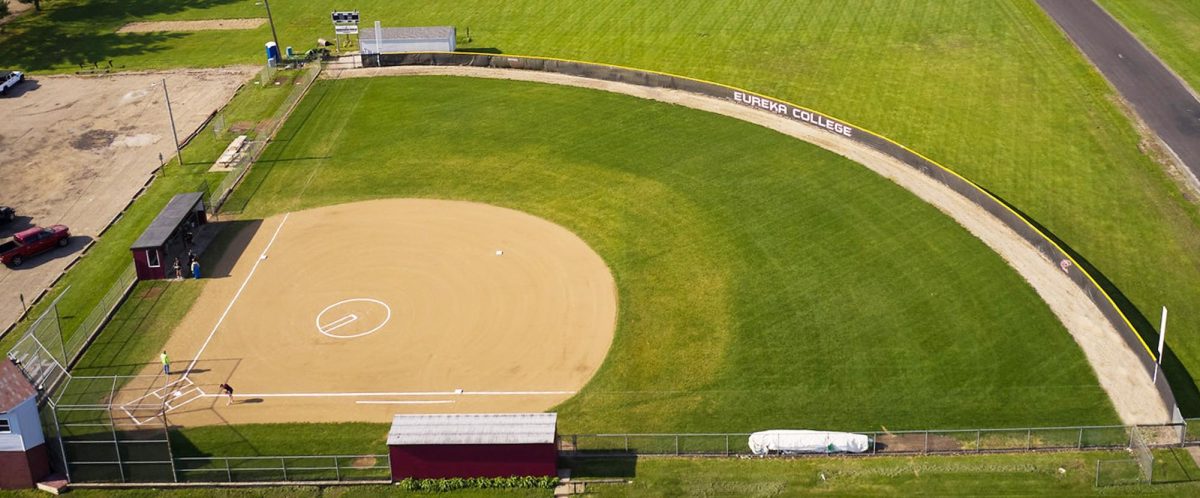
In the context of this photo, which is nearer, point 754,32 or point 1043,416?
point 1043,416

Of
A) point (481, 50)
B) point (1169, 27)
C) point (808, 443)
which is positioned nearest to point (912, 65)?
point (1169, 27)

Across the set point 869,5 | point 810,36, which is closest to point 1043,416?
point 810,36

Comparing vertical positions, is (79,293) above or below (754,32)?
below

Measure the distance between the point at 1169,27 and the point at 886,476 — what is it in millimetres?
86354

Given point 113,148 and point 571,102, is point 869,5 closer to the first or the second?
point 571,102

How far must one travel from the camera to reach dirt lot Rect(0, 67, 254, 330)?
78125mm

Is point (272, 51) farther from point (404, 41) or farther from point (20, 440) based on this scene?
point (20, 440)

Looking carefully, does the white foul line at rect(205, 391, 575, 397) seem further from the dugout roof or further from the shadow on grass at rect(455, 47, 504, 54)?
the shadow on grass at rect(455, 47, 504, 54)

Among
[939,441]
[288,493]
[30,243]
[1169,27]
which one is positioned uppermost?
[1169,27]

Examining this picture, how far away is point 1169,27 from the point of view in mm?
113812

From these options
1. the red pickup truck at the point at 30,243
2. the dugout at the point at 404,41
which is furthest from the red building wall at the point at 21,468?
the dugout at the point at 404,41

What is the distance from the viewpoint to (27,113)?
100 metres

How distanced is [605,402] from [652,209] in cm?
2384

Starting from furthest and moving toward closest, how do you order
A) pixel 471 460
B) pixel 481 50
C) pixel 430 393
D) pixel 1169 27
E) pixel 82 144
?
pixel 1169 27
pixel 481 50
pixel 82 144
pixel 430 393
pixel 471 460
